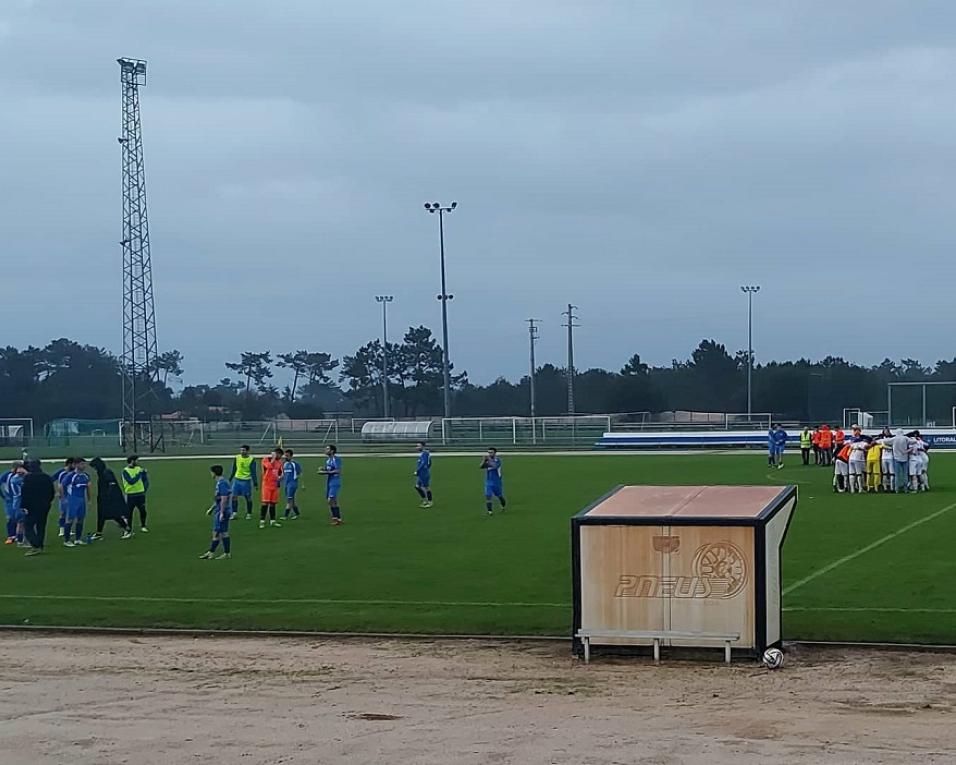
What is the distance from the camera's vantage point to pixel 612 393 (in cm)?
10081

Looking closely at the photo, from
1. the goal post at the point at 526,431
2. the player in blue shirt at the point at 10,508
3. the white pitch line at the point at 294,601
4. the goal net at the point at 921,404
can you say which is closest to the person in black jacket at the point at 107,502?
the player in blue shirt at the point at 10,508

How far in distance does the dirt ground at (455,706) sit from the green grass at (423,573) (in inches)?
63.0

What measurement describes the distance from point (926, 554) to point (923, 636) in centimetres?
679

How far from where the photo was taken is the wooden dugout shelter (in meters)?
12.1

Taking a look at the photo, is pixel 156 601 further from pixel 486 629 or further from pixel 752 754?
pixel 752 754

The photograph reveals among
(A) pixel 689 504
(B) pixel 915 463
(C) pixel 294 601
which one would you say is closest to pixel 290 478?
(C) pixel 294 601

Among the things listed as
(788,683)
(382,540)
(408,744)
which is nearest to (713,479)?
(382,540)

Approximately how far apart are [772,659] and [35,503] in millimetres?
15039

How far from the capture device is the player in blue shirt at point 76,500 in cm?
2391

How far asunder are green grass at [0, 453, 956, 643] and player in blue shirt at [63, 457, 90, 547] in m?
0.64

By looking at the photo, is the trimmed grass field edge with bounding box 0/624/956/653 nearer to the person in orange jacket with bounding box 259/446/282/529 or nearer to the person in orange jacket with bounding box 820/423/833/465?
the person in orange jacket with bounding box 259/446/282/529

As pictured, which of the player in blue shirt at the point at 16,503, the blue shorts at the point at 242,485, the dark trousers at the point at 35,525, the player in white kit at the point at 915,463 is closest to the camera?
the dark trousers at the point at 35,525

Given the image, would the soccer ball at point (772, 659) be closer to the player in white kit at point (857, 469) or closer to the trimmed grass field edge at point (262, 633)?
the trimmed grass field edge at point (262, 633)

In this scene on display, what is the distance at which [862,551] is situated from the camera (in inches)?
789
